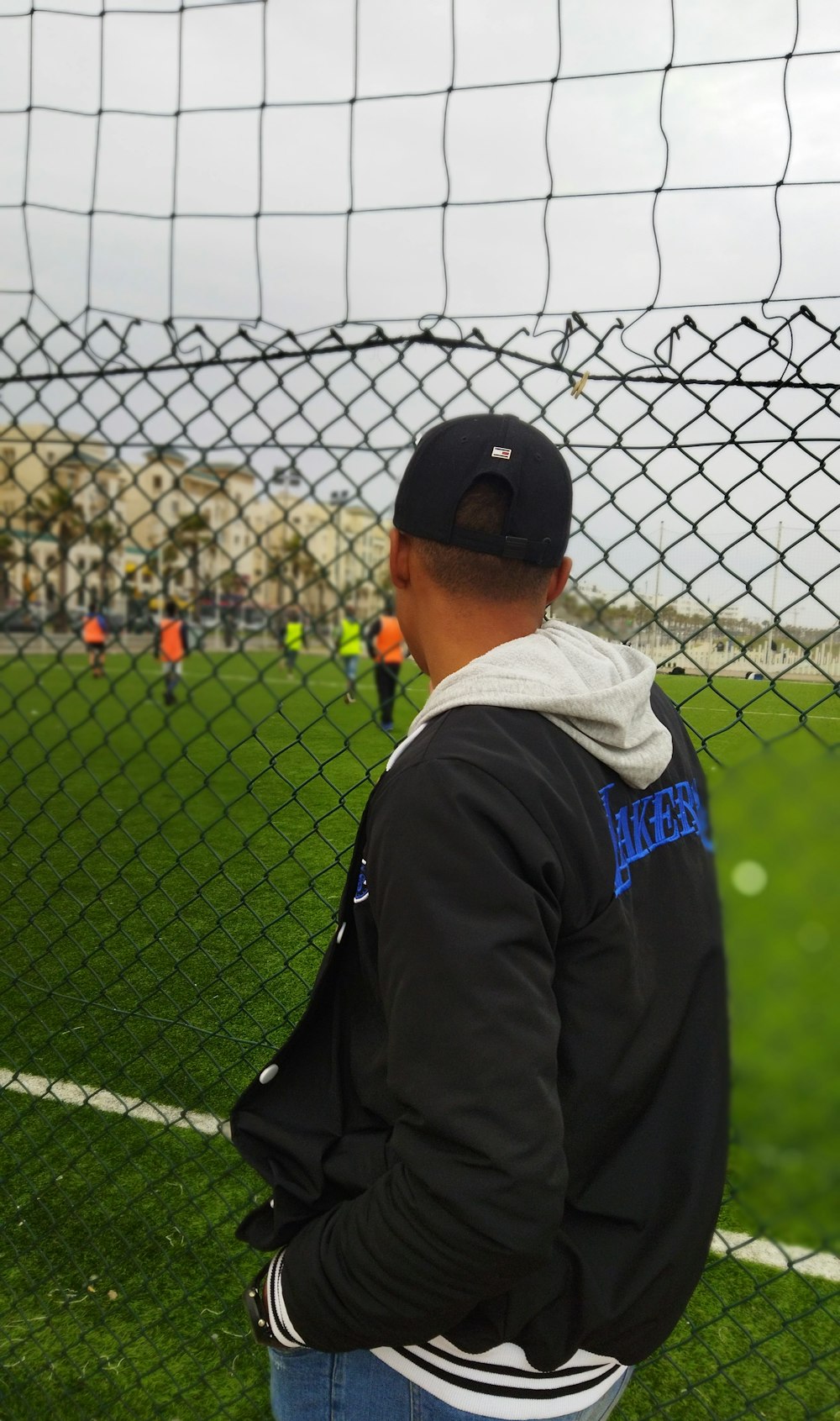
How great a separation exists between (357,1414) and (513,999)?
92cm


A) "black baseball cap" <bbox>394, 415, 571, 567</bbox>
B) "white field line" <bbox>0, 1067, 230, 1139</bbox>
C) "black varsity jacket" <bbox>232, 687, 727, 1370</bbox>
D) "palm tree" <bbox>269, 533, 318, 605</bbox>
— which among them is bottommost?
"white field line" <bbox>0, 1067, 230, 1139</bbox>

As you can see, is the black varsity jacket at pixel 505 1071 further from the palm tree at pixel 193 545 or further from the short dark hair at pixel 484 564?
the palm tree at pixel 193 545

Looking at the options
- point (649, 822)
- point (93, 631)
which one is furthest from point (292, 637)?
point (649, 822)

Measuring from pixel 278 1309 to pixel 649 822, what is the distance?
0.91m

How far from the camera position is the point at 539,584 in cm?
142

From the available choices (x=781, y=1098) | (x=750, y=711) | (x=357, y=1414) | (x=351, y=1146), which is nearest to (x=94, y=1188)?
(x=357, y=1414)

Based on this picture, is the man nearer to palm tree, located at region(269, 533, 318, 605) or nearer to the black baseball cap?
the black baseball cap

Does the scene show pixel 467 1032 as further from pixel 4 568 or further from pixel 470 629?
pixel 4 568

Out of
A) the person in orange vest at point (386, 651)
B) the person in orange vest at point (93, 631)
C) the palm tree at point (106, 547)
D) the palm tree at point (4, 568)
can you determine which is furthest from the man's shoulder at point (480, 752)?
the palm tree at point (4, 568)

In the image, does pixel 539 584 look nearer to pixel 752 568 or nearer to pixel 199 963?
pixel 752 568

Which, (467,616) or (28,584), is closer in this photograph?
(467,616)

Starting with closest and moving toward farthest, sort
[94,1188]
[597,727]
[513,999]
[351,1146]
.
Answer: [513,999], [597,727], [351,1146], [94,1188]

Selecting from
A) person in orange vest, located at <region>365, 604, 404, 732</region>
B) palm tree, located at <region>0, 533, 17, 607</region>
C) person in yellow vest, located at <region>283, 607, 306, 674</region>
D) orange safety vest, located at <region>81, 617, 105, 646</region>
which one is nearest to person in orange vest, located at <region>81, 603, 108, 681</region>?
orange safety vest, located at <region>81, 617, 105, 646</region>

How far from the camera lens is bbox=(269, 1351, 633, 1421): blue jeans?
1.49 m
